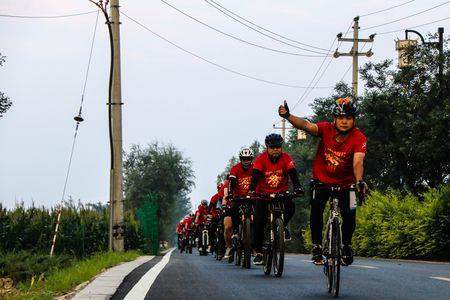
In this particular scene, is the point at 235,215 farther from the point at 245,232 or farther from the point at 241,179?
the point at 245,232

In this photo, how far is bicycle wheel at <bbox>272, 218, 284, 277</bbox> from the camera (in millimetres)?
11750

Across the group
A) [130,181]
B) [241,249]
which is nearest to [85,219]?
[241,249]

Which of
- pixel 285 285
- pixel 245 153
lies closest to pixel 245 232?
pixel 245 153

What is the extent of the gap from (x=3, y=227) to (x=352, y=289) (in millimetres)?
18504

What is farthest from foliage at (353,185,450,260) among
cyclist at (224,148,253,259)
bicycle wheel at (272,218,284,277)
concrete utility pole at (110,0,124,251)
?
bicycle wheel at (272,218,284,277)

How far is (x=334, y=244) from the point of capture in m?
8.91

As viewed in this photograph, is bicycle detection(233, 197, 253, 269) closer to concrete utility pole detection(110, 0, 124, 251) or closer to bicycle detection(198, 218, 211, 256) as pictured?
concrete utility pole detection(110, 0, 124, 251)

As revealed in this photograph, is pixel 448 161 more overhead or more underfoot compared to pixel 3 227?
more overhead

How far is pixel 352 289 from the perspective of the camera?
976 centimetres

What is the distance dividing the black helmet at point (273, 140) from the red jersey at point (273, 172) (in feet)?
0.64

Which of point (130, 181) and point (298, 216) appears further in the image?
point (130, 181)

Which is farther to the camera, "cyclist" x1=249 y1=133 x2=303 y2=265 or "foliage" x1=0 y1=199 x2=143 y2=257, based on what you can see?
"foliage" x1=0 y1=199 x2=143 y2=257

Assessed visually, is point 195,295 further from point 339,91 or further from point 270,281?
point 339,91

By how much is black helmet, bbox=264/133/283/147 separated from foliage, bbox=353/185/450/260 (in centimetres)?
995
